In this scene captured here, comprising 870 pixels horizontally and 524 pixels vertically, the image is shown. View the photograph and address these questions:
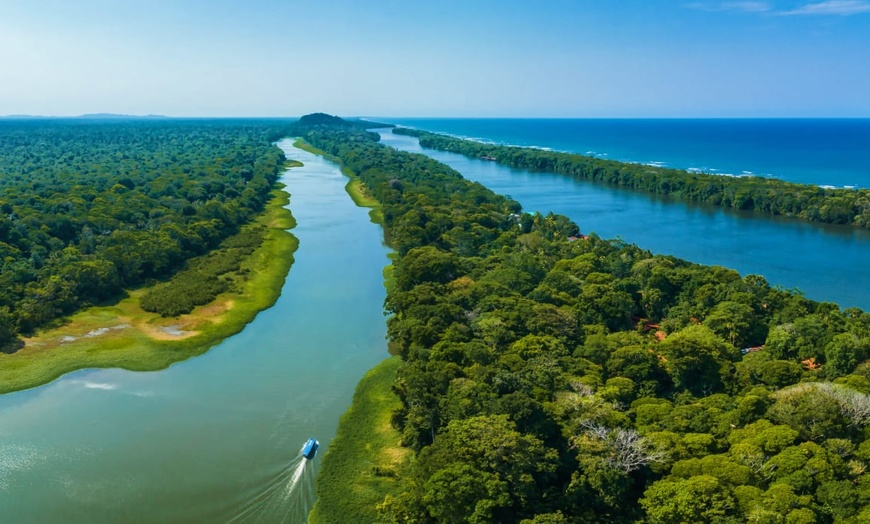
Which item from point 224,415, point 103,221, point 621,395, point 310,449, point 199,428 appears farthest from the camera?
point 103,221

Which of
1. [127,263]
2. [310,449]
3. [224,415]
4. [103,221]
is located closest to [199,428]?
[224,415]

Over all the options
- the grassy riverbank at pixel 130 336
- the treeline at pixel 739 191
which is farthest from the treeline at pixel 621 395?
the treeline at pixel 739 191

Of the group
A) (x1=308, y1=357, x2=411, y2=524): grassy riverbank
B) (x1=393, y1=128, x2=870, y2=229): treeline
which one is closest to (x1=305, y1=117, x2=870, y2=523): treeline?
(x1=308, y1=357, x2=411, y2=524): grassy riverbank

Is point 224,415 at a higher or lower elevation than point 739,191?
lower

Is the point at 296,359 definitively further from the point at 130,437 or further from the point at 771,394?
the point at 771,394

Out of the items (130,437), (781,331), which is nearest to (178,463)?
(130,437)

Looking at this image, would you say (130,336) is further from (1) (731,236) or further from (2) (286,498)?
(1) (731,236)

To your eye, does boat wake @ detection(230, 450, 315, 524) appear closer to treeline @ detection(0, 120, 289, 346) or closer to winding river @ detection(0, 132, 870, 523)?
winding river @ detection(0, 132, 870, 523)

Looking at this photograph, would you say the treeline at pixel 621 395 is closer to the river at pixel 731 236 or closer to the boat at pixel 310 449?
the boat at pixel 310 449
